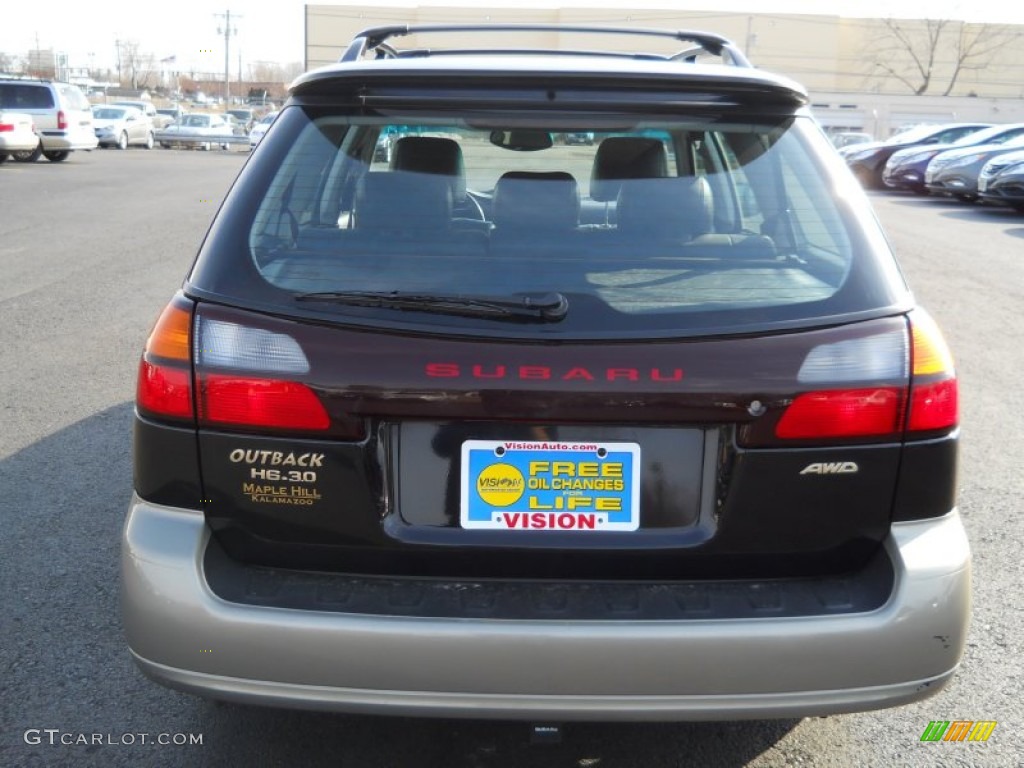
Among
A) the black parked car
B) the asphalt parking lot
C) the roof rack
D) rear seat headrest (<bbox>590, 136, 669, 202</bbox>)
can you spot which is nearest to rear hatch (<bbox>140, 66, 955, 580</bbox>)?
rear seat headrest (<bbox>590, 136, 669, 202</bbox>)

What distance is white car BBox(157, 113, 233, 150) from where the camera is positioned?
42.1m

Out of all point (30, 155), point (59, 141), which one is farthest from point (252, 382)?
point (30, 155)

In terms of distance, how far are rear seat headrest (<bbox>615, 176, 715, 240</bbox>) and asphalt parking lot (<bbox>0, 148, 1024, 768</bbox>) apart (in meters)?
Result: 1.38

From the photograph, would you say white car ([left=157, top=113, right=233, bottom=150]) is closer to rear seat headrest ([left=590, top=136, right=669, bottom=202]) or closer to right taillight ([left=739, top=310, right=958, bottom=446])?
rear seat headrest ([left=590, top=136, right=669, bottom=202])

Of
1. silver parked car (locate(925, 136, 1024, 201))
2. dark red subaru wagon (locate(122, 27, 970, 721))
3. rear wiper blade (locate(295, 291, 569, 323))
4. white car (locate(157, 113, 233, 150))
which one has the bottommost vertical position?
white car (locate(157, 113, 233, 150))

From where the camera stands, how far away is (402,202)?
2590 millimetres

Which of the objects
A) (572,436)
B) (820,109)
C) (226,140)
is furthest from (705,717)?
(820,109)

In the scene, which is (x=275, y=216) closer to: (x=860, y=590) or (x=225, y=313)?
(x=225, y=313)

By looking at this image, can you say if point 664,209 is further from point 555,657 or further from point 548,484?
point 555,657

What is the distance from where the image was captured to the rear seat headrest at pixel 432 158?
270 cm

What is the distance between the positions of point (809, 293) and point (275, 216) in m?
1.23

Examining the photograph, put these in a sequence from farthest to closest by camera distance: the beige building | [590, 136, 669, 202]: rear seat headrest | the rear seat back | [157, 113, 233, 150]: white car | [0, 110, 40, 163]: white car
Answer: the beige building
[157, 113, 233, 150]: white car
[0, 110, 40, 163]: white car
[590, 136, 669, 202]: rear seat headrest
the rear seat back

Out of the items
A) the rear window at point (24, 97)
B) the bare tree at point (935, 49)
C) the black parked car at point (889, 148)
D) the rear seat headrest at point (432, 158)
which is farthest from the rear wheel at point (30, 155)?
the bare tree at point (935, 49)

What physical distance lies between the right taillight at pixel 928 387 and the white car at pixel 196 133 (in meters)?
42.6
